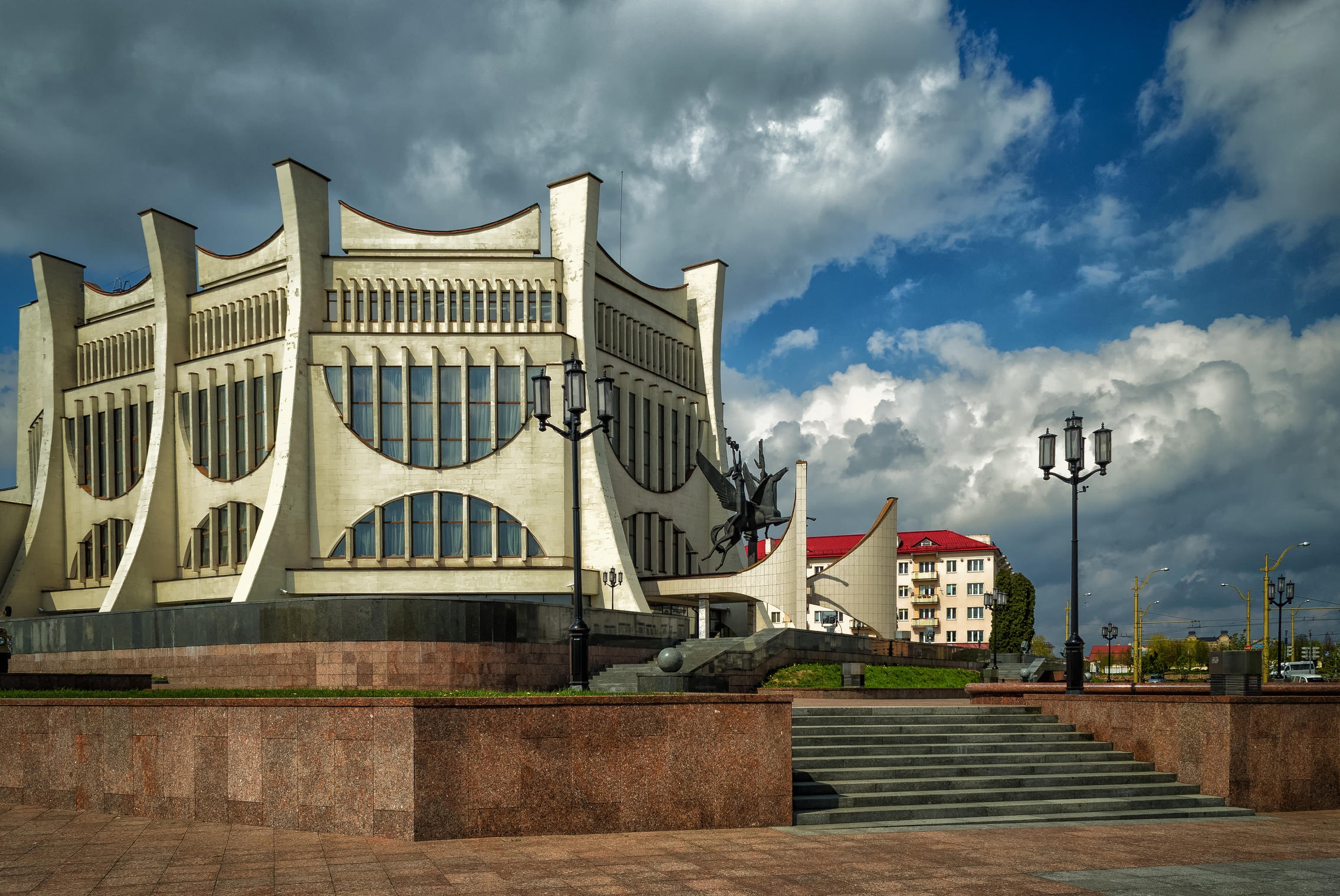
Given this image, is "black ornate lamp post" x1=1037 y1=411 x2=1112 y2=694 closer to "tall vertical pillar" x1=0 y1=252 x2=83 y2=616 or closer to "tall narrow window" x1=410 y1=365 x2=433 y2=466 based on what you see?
"tall narrow window" x1=410 y1=365 x2=433 y2=466

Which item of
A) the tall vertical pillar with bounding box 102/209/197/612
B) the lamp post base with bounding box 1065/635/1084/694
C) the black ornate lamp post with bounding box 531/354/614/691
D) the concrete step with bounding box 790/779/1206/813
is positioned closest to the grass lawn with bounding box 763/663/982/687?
the lamp post base with bounding box 1065/635/1084/694

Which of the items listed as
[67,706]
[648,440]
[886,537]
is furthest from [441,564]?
[67,706]

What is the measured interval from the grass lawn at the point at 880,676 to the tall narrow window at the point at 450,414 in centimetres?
1642

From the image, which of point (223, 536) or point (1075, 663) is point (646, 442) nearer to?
point (223, 536)

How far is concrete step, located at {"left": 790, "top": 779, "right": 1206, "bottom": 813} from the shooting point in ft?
40.6

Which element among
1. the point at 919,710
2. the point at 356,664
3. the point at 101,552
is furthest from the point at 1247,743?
the point at 101,552

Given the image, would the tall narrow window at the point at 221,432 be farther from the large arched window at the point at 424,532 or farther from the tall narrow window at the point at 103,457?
the tall narrow window at the point at 103,457

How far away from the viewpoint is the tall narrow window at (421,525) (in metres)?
39.7

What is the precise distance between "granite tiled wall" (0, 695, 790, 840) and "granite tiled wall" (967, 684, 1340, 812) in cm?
611

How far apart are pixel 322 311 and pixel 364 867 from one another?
34064 millimetres

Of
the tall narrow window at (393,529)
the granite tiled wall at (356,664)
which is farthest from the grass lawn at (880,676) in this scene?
the tall narrow window at (393,529)

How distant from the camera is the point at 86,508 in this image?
46938 mm

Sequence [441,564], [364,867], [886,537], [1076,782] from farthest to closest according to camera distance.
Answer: [886,537] → [441,564] → [1076,782] → [364,867]

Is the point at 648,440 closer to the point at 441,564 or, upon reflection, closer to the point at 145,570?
the point at 441,564
